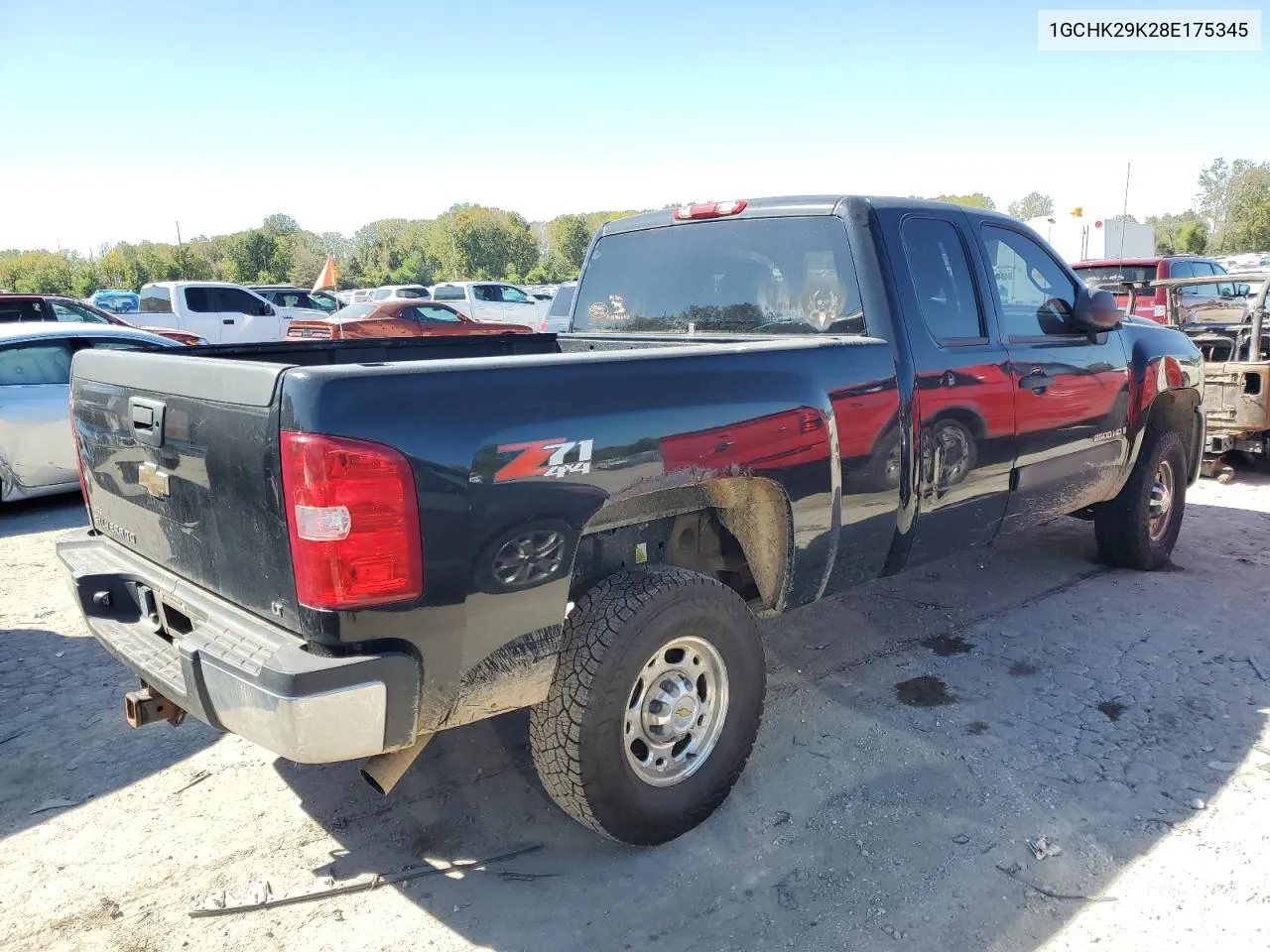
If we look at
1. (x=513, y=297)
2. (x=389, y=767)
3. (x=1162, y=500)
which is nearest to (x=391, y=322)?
(x=513, y=297)

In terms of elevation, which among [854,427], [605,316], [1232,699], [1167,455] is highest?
[605,316]

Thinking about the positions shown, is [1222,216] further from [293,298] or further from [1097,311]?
[1097,311]

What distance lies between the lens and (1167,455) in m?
5.40

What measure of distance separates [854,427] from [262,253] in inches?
2336

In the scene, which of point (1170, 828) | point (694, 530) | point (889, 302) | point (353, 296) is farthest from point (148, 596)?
point (353, 296)

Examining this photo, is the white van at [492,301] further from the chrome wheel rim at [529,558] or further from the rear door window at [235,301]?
the chrome wheel rim at [529,558]

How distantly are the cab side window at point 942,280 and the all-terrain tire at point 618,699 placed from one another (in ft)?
5.22

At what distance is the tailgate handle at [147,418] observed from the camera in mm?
2658

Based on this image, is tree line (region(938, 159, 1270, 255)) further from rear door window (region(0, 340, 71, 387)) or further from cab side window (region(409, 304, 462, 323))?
rear door window (region(0, 340, 71, 387))

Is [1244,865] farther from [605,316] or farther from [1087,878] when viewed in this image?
[605,316]

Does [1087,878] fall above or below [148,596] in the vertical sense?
below

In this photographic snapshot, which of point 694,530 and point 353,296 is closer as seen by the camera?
→ point 694,530

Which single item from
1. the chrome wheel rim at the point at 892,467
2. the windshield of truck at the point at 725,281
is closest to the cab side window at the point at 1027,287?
the windshield of truck at the point at 725,281

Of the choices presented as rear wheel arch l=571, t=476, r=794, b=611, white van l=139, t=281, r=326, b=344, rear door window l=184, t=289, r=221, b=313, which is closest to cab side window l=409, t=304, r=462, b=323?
white van l=139, t=281, r=326, b=344
